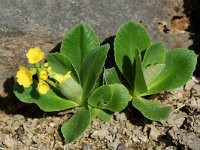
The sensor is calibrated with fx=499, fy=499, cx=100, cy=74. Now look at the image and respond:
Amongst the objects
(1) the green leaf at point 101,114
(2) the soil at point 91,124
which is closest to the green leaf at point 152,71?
(2) the soil at point 91,124

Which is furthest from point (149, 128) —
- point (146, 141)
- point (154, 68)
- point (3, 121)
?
point (3, 121)

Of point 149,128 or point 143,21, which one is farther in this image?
point 143,21

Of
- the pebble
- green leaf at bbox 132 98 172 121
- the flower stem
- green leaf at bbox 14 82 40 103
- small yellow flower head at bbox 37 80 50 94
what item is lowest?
the pebble

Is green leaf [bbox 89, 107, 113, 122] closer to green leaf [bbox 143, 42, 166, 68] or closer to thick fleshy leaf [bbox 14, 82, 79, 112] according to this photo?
thick fleshy leaf [bbox 14, 82, 79, 112]

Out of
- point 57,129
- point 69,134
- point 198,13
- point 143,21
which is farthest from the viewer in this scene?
A: point 198,13

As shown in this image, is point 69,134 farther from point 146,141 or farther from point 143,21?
point 143,21

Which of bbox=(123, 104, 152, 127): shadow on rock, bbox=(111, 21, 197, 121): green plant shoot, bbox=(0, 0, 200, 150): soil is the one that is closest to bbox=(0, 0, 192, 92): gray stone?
bbox=(0, 0, 200, 150): soil
